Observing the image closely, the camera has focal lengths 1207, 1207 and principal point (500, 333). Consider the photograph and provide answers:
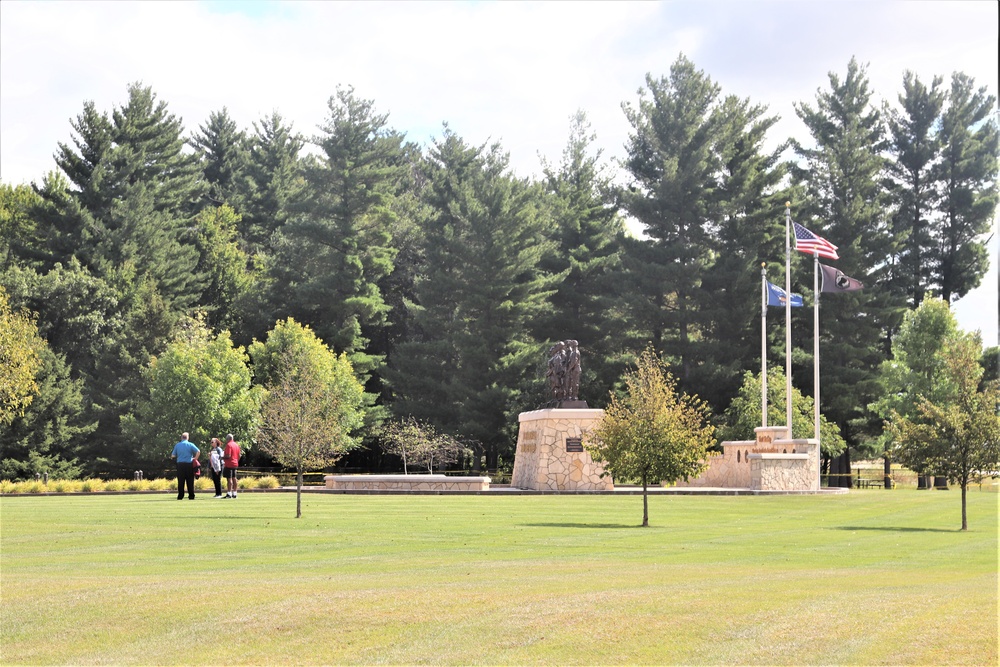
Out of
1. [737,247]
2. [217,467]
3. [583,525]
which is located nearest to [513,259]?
[737,247]

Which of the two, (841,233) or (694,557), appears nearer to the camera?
(694,557)

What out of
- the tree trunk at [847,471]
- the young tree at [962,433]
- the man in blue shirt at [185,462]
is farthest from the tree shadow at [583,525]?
the tree trunk at [847,471]

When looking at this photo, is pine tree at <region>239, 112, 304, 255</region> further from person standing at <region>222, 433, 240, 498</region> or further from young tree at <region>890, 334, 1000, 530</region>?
young tree at <region>890, 334, 1000, 530</region>

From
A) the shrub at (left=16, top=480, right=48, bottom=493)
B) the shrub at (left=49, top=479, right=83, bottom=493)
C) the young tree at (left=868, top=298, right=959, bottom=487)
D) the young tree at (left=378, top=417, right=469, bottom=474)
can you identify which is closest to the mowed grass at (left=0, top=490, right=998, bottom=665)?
the shrub at (left=49, top=479, right=83, bottom=493)

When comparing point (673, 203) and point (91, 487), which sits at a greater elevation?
point (673, 203)

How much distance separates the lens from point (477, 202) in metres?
67.6

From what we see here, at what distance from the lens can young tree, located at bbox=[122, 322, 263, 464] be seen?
55.1 meters

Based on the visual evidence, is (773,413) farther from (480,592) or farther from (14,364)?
(480,592)

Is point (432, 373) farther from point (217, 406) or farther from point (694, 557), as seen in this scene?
point (694, 557)

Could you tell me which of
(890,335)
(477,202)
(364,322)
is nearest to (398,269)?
(364,322)

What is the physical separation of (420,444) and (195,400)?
10.8 meters

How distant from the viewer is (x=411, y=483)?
1732 inches

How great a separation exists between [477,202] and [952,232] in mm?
28065

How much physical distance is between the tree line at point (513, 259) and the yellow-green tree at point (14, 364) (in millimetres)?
3939
